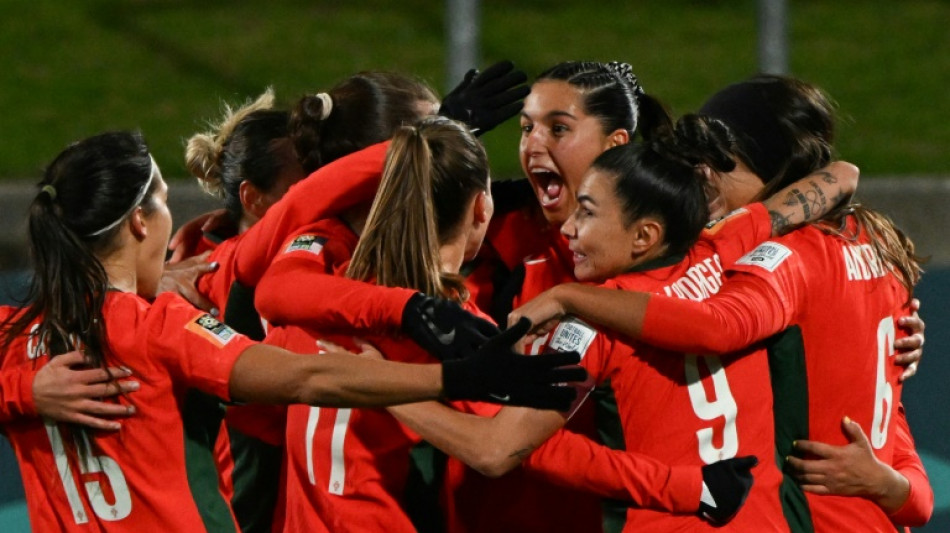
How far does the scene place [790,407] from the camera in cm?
270

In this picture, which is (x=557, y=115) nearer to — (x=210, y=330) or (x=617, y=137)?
(x=617, y=137)

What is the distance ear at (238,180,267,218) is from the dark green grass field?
5.22m

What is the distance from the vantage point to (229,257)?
11.1 feet

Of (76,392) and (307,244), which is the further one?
(307,244)

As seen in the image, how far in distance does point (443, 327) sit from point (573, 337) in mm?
266

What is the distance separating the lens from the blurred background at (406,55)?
904cm

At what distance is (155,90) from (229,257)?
21.0 ft

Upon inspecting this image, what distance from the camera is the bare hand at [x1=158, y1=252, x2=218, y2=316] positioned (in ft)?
11.2

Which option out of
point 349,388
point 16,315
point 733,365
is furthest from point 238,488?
point 733,365

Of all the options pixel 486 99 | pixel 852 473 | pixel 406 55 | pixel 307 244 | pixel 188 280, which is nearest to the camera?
pixel 852 473

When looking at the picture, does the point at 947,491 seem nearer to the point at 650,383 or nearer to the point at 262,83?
the point at 650,383

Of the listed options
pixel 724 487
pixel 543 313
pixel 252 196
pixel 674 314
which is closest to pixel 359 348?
pixel 543 313

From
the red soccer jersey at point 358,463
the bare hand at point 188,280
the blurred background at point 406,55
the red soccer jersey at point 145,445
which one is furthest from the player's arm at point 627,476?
the blurred background at point 406,55

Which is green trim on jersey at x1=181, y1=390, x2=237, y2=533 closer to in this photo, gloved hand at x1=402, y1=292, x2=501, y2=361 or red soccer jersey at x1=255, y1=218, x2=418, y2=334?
red soccer jersey at x1=255, y1=218, x2=418, y2=334
